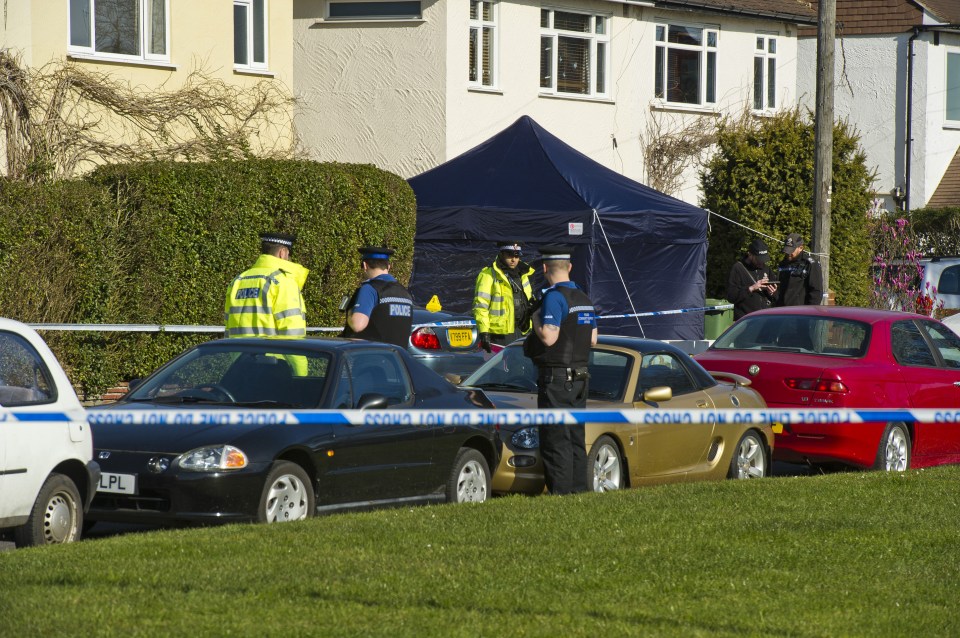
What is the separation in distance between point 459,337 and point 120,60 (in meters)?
8.27

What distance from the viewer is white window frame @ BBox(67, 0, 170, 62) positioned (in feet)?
66.1

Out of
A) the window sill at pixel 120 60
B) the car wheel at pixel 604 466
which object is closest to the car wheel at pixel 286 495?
the car wheel at pixel 604 466

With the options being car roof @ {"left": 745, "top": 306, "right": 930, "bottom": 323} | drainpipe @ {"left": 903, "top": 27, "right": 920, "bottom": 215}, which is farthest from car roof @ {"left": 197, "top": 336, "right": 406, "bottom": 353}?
drainpipe @ {"left": 903, "top": 27, "right": 920, "bottom": 215}

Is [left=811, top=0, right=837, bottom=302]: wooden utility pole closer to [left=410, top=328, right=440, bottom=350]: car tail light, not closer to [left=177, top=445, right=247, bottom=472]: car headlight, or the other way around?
[left=410, top=328, right=440, bottom=350]: car tail light

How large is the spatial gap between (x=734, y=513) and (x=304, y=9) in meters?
17.9

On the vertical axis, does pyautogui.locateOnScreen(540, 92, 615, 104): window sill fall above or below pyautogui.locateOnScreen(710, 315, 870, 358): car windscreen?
above

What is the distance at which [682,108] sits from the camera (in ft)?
94.6

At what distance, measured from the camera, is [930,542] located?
801 cm

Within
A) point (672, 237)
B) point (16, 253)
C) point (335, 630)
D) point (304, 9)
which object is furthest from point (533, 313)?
point (304, 9)

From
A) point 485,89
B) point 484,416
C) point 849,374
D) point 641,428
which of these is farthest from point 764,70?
point 484,416

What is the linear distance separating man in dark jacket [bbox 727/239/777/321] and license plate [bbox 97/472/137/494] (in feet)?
36.9

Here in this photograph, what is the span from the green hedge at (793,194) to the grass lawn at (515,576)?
15718 millimetres

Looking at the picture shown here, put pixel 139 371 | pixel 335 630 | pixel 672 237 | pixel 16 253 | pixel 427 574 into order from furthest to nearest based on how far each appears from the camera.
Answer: pixel 672 237 → pixel 139 371 → pixel 16 253 → pixel 427 574 → pixel 335 630

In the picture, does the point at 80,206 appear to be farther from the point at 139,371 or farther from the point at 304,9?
the point at 304,9
